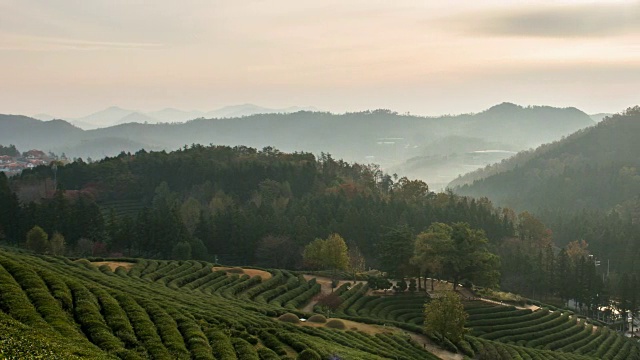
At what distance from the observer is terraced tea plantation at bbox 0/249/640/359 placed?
21.9 meters

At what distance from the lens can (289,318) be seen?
39719mm

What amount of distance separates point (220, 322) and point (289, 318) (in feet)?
34.6

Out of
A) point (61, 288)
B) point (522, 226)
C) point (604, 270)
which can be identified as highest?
point (61, 288)

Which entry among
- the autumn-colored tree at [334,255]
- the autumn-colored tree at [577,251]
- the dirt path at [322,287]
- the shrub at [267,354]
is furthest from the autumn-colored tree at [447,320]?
the autumn-colored tree at [577,251]

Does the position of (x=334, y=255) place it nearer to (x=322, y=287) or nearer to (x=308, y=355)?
(x=322, y=287)

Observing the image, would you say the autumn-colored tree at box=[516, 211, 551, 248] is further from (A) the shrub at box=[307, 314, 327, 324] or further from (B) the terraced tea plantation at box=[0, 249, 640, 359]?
(A) the shrub at box=[307, 314, 327, 324]

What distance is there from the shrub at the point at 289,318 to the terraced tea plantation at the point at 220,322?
0.11 meters

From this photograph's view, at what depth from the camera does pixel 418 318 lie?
54.4 metres

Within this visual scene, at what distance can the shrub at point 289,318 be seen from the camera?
3946 cm

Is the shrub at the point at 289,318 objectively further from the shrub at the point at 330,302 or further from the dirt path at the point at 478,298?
the dirt path at the point at 478,298

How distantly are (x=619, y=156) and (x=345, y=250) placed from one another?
14920 cm

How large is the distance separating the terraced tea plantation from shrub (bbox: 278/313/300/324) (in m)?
0.11

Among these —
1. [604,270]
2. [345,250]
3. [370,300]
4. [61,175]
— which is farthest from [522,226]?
[61,175]

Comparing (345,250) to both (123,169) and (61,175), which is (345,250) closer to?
→ (123,169)
